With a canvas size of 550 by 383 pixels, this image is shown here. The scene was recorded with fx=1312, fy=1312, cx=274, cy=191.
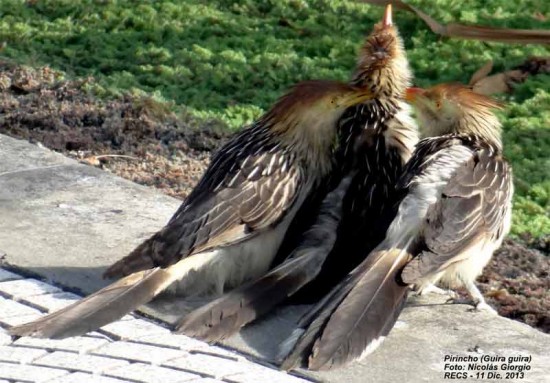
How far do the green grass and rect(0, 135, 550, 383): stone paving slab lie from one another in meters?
1.62

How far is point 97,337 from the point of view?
5.91m

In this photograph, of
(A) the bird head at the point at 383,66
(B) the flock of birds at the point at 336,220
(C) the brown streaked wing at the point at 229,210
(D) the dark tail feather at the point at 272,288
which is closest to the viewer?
(B) the flock of birds at the point at 336,220

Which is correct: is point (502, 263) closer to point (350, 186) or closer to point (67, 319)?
point (350, 186)

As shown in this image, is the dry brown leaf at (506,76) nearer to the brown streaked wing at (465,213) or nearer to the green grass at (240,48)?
the green grass at (240,48)

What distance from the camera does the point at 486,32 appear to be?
10086 millimetres

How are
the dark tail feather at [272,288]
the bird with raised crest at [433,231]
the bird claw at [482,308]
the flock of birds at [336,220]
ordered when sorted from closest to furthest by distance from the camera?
1. the bird with raised crest at [433,231]
2. the flock of birds at [336,220]
3. the dark tail feather at [272,288]
4. the bird claw at [482,308]

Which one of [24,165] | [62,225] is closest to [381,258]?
[62,225]

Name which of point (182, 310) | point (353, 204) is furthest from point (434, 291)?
point (182, 310)

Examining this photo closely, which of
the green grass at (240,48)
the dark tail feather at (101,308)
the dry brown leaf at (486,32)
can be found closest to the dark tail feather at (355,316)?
the dark tail feather at (101,308)

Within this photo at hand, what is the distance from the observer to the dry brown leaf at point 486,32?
9.96m

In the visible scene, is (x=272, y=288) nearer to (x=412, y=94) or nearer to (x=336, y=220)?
(x=336, y=220)

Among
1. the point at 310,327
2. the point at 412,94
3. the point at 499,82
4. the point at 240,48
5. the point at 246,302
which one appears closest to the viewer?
the point at 310,327

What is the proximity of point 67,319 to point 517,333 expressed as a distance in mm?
2063

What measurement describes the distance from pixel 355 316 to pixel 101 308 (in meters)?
1.12
